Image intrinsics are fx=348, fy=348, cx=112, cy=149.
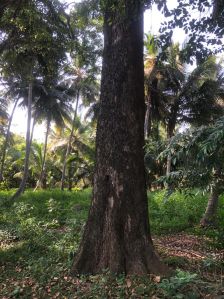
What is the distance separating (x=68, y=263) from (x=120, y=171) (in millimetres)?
1864

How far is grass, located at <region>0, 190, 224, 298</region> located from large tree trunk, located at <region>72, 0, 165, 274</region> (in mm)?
323

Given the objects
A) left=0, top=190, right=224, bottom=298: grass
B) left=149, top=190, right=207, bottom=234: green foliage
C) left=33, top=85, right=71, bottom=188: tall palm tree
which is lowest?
left=0, top=190, right=224, bottom=298: grass

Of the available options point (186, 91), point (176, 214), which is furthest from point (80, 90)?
point (176, 214)

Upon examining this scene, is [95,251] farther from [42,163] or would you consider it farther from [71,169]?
[71,169]

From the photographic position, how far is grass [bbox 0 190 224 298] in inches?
177

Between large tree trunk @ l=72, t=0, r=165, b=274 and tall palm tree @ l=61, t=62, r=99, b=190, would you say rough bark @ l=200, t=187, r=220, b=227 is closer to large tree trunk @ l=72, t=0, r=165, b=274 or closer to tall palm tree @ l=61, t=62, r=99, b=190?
large tree trunk @ l=72, t=0, r=165, b=274

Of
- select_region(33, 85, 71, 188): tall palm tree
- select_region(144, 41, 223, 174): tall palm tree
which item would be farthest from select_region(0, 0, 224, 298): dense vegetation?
select_region(33, 85, 71, 188): tall palm tree

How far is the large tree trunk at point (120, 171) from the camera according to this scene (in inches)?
208

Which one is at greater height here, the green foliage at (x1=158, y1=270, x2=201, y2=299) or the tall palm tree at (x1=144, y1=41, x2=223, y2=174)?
the tall palm tree at (x1=144, y1=41, x2=223, y2=174)

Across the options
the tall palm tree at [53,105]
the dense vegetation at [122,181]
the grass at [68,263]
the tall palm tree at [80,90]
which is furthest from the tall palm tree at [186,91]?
the dense vegetation at [122,181]

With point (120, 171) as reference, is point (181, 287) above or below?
below

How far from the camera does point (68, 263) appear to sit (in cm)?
586

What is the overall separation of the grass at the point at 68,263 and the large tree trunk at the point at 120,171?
0.32 meters

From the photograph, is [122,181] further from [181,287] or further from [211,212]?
[211,212]
